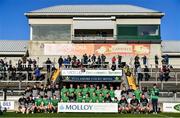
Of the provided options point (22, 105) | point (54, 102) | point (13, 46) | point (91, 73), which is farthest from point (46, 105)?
point (13, 46)

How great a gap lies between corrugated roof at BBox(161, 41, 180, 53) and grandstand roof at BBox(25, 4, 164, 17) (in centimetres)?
633

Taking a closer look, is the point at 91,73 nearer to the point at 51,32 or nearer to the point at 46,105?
the point at 46,105

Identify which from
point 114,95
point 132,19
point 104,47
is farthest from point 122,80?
point 132,19

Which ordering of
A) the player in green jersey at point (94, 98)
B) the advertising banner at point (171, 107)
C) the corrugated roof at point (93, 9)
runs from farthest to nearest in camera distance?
the corrugated roof at point (93, 9), the advertising banner at point (171, 107), the player in green jersey at point (94, 98)

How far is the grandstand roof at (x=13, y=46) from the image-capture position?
67094mm

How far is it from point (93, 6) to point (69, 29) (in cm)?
856

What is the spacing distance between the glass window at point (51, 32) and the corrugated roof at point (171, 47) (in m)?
13.5

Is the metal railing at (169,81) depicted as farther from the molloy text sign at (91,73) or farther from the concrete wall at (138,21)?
the concrete wall at (138,21)

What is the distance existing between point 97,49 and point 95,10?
277 inches

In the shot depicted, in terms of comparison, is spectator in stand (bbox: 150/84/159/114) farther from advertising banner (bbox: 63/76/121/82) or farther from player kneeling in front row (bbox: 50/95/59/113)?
advertising banner (bbox: 63/76/121/82)

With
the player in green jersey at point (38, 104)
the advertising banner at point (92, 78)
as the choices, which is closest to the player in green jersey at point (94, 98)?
the player in green jersey at point (38, 104)

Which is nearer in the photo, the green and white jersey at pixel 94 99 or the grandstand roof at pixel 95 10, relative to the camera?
the green and white jersey at pixel 94 99

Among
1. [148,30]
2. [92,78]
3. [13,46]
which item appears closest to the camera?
[92,78]

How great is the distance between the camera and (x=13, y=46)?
2810 inches
